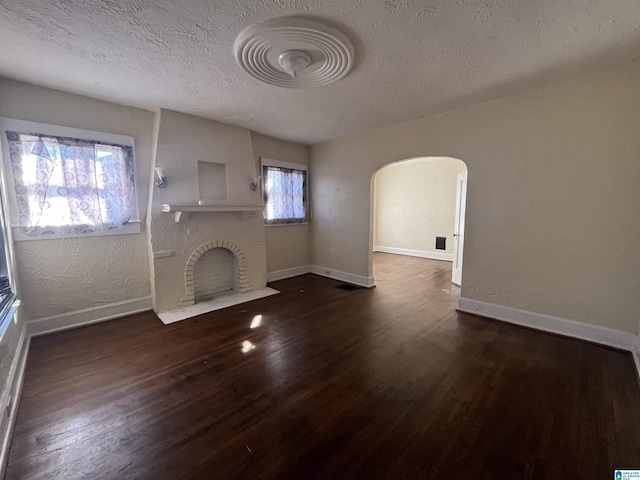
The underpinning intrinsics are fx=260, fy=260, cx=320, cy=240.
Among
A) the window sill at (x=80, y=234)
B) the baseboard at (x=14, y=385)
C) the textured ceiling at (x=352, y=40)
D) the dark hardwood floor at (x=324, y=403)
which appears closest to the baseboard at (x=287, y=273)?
the dark hardwood floor at (x=324, y=403)

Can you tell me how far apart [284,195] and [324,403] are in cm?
388

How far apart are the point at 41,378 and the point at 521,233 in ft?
15.9

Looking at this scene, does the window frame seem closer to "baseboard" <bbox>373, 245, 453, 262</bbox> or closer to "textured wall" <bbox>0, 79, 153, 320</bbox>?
"textured wall" <bbox>0, 79, 153, 320</bbox>

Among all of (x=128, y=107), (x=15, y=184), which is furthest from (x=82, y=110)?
(x=15, y=184)

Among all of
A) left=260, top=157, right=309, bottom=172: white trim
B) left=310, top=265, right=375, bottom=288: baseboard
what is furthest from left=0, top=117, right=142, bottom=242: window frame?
left=310, top=265, right=375, bottom=288: baseboard

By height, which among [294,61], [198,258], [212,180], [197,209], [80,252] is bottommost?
[198,258]

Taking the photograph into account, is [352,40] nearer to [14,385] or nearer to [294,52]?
[294,52]

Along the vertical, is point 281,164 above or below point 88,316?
above

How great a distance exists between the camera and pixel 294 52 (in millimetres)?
2037

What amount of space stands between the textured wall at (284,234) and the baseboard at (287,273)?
6 cm

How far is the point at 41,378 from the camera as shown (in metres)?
2.16

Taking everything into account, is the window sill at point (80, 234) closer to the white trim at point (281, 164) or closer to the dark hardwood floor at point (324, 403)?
the dark hardwood floor at point (324, 403)

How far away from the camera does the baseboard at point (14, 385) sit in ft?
4.80

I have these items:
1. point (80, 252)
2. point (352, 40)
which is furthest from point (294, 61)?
point (80, 252)
